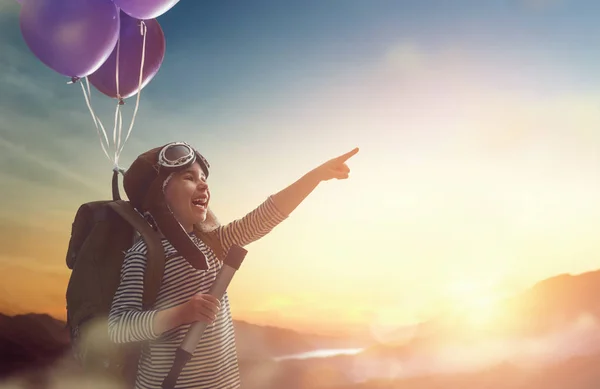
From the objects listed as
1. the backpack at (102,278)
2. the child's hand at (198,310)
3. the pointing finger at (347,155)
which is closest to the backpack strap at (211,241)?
the backpack at (102,278)

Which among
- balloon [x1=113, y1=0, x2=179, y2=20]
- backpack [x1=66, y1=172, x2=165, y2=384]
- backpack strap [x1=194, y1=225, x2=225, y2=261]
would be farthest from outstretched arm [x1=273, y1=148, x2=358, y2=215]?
balloon [x1=113, y1=0, x2=179, y2=20]

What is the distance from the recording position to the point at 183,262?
178 centimetres

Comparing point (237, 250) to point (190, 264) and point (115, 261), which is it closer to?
point (190, 264)

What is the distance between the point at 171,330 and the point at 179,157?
1.81 ft

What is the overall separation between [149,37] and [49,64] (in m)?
0.47

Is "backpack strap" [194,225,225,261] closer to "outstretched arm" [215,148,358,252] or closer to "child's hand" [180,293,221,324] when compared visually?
"outstretched arm" [215,148,358,252]

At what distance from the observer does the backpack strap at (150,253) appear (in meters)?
1.69

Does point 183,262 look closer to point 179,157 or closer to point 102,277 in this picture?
point 102,277

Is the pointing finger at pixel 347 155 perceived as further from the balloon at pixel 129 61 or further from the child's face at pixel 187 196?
the balloon at pixel 129 61

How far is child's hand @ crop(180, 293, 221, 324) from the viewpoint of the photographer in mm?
1555

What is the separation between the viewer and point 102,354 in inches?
64.8

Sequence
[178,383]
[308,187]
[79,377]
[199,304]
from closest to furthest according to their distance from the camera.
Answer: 1. [199,304]
2. [178,383]
3. [79,377]
4. [308,187]

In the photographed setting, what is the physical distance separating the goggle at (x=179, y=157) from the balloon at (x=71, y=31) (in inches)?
30.6

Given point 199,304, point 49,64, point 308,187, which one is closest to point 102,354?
point 199,304
